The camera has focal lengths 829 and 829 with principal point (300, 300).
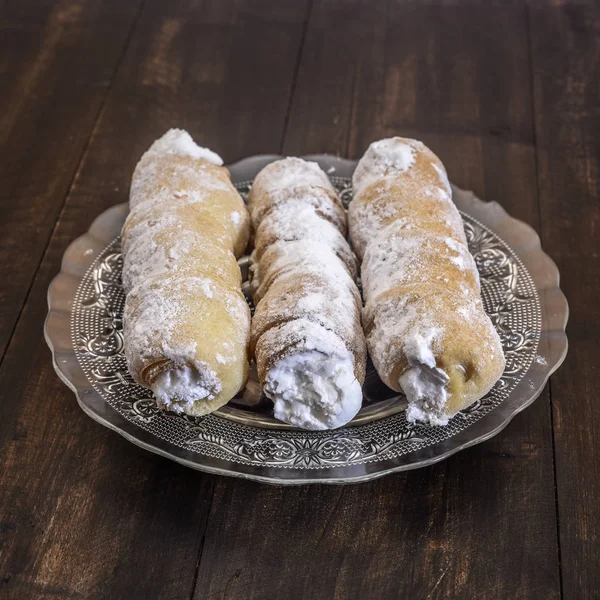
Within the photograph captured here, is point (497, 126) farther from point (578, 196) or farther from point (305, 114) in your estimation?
point (305, 114)

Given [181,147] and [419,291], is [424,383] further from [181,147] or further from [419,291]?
[181,147]

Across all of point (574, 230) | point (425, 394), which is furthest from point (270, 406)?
point (574, 230)

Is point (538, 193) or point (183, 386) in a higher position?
point (183, 386)

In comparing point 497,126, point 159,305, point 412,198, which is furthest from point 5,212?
point 497,126

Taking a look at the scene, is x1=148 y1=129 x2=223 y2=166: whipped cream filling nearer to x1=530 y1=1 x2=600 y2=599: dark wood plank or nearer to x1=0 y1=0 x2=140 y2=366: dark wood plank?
x1=0 y1=0 x2=140 y2=366: dark wood plank

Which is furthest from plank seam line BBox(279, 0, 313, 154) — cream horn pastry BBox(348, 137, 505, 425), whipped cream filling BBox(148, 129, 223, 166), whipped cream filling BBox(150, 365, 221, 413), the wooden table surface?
whipped cream filling BBox(150, 365, 221, 413)

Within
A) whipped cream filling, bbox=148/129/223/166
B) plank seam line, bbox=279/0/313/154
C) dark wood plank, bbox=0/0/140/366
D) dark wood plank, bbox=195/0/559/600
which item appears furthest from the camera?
plank seam line, bbox=279/0/313/154

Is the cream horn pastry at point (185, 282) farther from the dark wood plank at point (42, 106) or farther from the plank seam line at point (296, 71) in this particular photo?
the plank seam line at point (296, 71)

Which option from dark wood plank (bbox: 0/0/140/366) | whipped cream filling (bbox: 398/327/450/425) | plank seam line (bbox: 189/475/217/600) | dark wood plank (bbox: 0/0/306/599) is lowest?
dark wood plank (bbox: 0/0/140/366)
